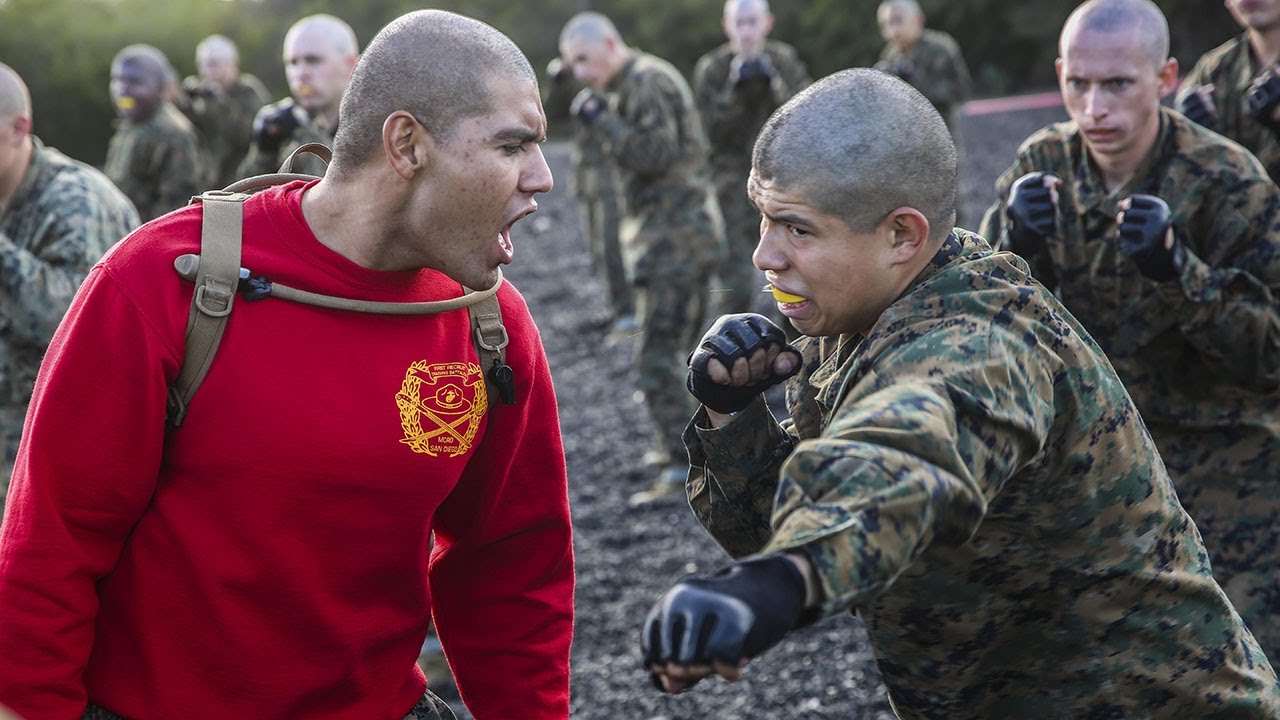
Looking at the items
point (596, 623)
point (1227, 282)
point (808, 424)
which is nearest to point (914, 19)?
point (596, 623)

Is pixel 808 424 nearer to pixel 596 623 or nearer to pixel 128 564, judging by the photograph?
pixel 128 564

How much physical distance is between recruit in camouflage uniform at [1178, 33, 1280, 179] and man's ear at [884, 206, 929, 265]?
3.59 m

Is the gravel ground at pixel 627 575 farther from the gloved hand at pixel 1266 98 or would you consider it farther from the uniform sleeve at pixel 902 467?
the uniform sleeve at pixel 902 467

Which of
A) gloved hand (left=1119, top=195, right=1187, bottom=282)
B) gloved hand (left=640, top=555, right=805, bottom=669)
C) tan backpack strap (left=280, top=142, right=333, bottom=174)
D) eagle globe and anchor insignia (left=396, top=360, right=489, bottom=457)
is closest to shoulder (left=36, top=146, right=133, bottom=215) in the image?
tan backpack strap (left=280, top=142, right=333, bottom=174)

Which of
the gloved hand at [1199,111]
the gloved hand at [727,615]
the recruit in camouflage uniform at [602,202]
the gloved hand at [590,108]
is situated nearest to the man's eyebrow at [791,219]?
the gloved hand at [727,615]

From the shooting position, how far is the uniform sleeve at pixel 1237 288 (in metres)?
3.89

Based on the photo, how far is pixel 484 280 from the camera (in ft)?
9.05

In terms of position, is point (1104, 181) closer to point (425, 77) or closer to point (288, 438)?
point (425, 77)

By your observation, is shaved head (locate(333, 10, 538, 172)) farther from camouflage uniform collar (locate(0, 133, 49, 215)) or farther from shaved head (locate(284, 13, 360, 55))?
shaved head (locate(284, 13, 360, 55))

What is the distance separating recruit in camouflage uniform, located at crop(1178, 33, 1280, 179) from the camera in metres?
5.65

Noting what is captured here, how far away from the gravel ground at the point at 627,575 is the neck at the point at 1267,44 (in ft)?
9.91

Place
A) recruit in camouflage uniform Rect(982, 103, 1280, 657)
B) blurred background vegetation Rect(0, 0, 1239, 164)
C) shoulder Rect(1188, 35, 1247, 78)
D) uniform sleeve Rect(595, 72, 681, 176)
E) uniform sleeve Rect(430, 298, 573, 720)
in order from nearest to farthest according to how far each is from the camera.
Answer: uniform sleeve Rect(430, 298, 573, 720), recruit in camouflage uniform Rect(982, 103, 1280, 657), shoulder Rect(1188, 35, 1247, 78), uniform sleeve Rect(595, 72, 681, 176), blurred background vegetation Rect(0, 0, 1239, 164)

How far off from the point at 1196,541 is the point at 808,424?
0.80 metres

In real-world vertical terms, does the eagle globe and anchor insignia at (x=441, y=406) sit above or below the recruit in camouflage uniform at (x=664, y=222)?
above
